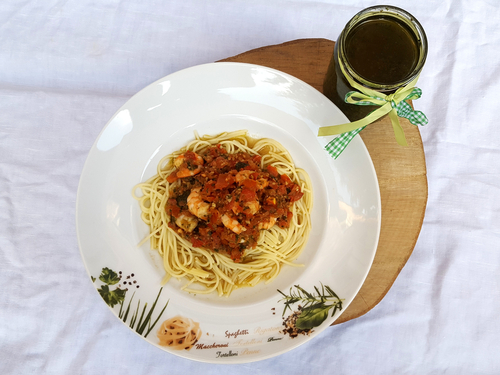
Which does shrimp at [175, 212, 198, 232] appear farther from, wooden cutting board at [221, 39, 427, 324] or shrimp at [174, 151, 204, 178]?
wooden cutting board at [221, 39, 427, 324]

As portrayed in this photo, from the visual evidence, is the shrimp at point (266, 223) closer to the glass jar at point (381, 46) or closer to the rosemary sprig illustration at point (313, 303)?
the rosemary sprig illustration at point (313, 303)

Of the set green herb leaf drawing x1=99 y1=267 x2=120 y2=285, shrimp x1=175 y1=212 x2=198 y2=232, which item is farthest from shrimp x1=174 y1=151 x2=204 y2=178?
green herb leaf drawing x1=99 y1=267 x2=120 y2=285

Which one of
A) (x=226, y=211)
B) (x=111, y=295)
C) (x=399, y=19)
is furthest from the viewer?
(x=226, y=211)

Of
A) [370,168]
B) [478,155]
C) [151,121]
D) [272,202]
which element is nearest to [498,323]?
[478,155]

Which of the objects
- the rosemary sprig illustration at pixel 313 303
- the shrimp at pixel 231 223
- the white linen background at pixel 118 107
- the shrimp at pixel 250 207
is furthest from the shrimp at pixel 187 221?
the white linen background at pixel 118 107

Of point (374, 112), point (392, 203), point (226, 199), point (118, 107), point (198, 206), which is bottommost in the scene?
point (118, 107)

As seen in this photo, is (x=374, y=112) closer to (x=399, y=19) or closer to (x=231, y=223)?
(x=399, y=19)

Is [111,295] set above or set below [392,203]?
below

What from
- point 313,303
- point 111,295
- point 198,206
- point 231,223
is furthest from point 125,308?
point 313,303
